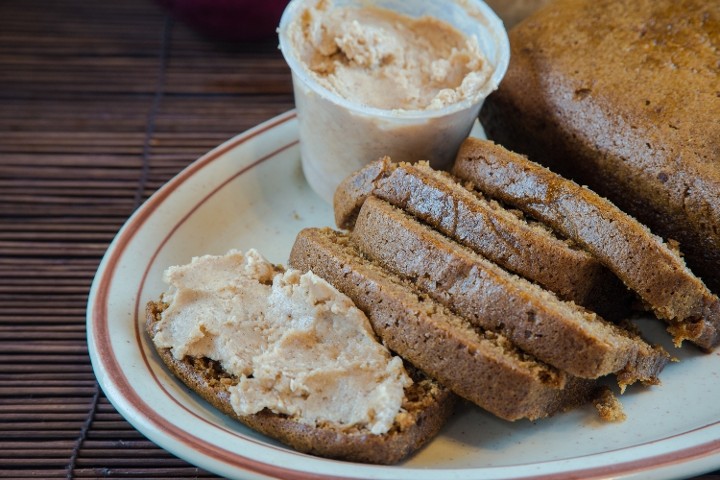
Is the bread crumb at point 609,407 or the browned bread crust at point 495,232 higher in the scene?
the browned bread crust at point 495,232

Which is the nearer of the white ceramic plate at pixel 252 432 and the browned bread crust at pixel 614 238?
the white ceramic plate at pixel 252 432

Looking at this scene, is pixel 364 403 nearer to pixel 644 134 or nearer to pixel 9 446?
pixel 9 446

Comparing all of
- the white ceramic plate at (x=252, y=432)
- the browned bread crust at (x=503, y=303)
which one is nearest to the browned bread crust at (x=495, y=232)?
the browned bread crust at (x=503, y=303)

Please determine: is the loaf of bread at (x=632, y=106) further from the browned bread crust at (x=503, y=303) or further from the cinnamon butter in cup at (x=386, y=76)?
the browned bread crust at (x=503, y=303)

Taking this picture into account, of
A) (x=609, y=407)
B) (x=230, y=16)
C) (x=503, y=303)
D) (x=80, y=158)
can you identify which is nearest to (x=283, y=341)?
(x=503, y=303)

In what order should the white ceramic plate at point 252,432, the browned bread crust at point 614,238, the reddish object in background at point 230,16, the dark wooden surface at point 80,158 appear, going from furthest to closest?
the reddish object in background at point 230,16 → the dark wooden surface at point 80,158 → the browned bread crust at point 614,238 → the white ceramic plate at point 252,432

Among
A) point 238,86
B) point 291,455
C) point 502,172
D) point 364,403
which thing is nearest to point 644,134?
point 502,172

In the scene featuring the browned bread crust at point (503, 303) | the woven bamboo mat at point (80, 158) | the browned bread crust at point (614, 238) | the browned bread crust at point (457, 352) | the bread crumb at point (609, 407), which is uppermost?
the browned bread crust at point (614, 238)
